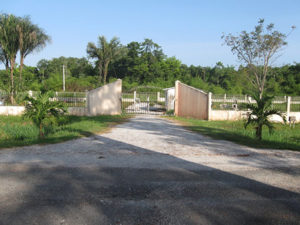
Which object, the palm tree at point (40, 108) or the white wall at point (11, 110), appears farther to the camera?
the white wall at point (11, 110)

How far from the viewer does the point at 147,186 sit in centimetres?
400

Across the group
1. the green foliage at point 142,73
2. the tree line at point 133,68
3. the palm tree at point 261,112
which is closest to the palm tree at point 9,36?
the tree line at point 133,68

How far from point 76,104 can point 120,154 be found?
12.1 metres

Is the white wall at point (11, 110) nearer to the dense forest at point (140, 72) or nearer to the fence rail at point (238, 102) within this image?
the fence rail at point (238, 102)

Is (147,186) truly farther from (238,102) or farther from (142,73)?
(142,73)

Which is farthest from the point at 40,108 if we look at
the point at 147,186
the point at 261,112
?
the point at 261,112

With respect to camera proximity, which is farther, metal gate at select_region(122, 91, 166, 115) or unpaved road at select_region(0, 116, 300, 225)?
metal gate at select_region(122, 91, 166, 115)

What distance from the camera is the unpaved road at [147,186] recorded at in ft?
10.0

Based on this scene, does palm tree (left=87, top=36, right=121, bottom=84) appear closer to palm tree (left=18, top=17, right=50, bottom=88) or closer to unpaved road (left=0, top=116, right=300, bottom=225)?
palm tree (left=18, top=17, right=50, bottom=88)

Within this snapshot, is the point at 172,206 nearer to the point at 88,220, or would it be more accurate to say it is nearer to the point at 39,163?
the point at 88,220

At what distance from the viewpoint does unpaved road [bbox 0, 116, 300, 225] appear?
3.05 meters

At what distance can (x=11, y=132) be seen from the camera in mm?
9266

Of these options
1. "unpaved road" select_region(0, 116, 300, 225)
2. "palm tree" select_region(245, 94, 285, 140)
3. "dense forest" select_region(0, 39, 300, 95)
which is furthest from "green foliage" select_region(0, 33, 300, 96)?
"unpaved road" select_region(0, 116, 300, 225)

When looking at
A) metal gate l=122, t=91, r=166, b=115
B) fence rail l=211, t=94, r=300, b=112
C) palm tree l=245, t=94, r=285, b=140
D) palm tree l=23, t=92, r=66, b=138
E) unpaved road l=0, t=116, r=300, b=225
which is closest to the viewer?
unpaved road l=0, t=116, r=300, b=225
